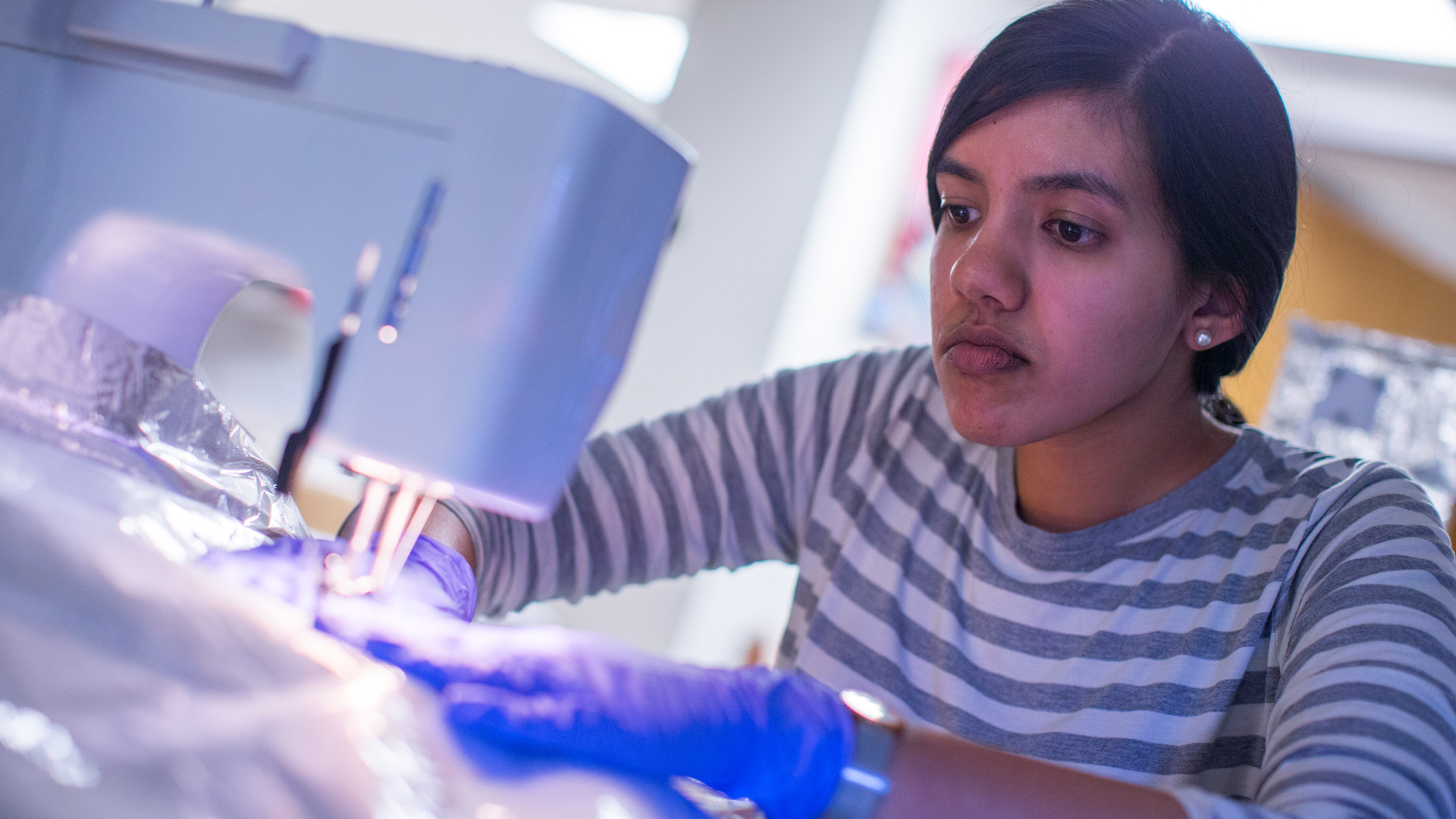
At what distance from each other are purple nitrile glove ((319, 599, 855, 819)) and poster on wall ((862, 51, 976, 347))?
2.37 m

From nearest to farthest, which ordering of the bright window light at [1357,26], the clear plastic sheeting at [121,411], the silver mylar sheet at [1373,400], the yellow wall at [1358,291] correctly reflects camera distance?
1. the clear plastic sheeting at [121,411]
2. the bright window light at [1357,26]
3. the silver mylar sheet at [1373,400]
4. the yellow wall at [1358,291]

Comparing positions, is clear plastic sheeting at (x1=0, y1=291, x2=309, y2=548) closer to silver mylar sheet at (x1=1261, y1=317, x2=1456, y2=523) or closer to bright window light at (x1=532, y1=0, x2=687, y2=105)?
silver mylar sheet at (x1=1261, y1=317, x2=1456, y2=523)

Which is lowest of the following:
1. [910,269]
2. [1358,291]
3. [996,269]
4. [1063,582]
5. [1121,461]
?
[1063,582]

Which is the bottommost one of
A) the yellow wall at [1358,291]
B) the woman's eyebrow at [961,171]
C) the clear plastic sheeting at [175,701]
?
the clear plastic sheeting at [175,701]

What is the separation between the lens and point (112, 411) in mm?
734

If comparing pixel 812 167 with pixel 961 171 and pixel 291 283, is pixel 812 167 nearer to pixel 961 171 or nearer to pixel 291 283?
pixel 961 171

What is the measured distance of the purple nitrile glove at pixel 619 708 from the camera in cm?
52

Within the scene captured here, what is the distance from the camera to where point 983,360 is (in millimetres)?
833

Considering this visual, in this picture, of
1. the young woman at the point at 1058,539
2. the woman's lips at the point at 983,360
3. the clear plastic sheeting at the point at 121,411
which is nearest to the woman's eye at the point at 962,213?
the young woman at the point at 1058,539

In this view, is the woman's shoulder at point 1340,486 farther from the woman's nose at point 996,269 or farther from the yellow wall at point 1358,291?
the yellow wall at point 1358,291

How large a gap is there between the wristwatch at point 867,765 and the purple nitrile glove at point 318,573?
268 millimetres

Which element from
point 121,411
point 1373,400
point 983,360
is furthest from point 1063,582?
point 1373,400

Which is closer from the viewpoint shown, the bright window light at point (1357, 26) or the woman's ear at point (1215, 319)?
the woman's ear at point (1215, 319)

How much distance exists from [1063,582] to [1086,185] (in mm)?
327
